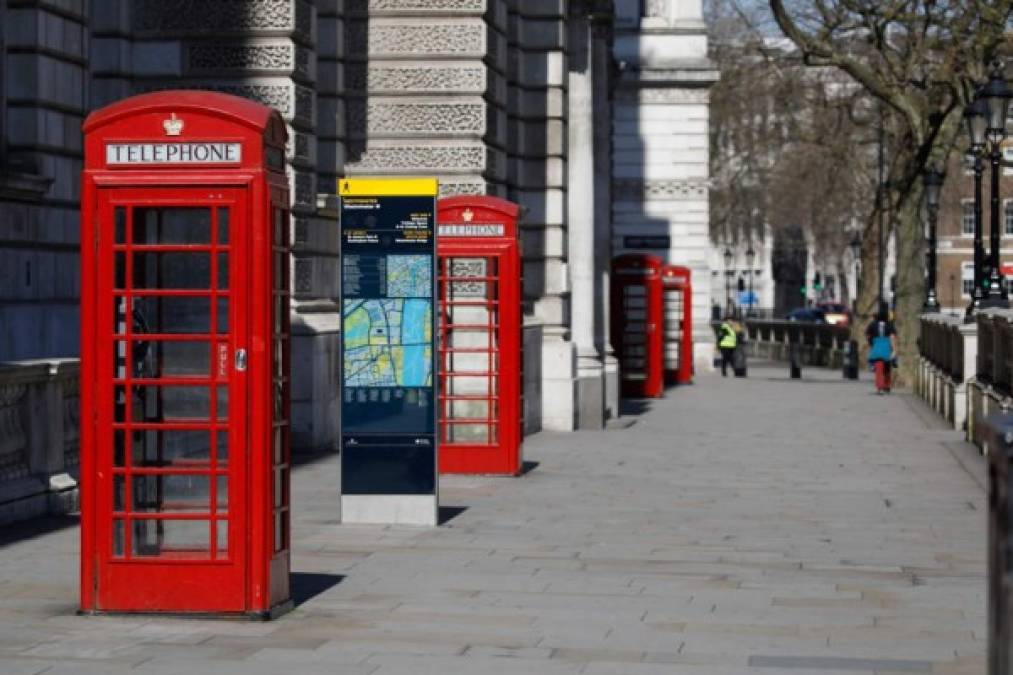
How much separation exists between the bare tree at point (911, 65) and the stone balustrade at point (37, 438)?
22.9m

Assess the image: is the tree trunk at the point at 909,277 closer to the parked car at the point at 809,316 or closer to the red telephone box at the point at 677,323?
the red telephone box at the point at 677,323

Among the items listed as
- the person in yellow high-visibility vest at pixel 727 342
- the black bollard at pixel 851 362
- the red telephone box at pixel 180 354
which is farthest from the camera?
the person in yellow high-visibility vest at pixel 727 342

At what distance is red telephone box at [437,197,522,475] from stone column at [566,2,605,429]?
920cm

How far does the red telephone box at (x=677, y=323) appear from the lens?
45.4m

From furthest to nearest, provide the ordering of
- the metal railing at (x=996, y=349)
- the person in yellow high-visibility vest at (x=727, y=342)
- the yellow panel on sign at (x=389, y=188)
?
the person in yellow high-visibility vest at (x=727, y=342), the metal railing at (x=996, y=349), the yellow panel on sign at (x=389, y=188)

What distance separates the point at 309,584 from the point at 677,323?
34180 millimetres

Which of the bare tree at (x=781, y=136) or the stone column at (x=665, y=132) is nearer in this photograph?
the bare tree at (x=781, y=136)

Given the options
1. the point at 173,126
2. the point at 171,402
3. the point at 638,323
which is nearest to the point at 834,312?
the point at 638,323

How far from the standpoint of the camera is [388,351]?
15.7m

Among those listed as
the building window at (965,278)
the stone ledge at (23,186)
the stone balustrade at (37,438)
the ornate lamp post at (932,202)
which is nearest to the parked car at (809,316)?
the building window at (965,278)

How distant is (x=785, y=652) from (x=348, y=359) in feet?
20.6

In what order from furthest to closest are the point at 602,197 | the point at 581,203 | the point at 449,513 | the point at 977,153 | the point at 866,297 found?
the point at 866,297, the point at 602,197, the point at 977,153, the point at 581,203, the point at 449,513

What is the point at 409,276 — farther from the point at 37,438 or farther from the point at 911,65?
the point at 911,65

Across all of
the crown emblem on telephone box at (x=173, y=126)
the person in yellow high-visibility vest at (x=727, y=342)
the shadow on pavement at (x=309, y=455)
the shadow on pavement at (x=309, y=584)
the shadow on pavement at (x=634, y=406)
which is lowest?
the shadow on pavement at (x=634, y=406)
